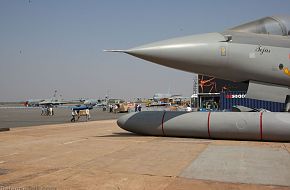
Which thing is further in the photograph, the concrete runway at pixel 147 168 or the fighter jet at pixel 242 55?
the fighter jet at pixel 242 55

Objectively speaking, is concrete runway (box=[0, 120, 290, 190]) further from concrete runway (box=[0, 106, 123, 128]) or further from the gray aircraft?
concrete runway (box=[0, 106, 123, 128])

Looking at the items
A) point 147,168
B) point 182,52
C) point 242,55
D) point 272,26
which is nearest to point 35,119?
point 182,52

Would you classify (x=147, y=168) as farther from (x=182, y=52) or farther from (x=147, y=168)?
(x=182, y=52)

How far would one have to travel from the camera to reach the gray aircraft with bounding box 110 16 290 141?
8.52m

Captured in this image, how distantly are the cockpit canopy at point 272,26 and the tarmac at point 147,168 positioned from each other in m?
3.59

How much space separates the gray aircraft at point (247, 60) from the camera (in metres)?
8.52

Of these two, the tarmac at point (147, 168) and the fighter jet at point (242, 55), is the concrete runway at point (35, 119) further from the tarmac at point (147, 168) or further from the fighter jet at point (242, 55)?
the fighter jet at point (242, 55)

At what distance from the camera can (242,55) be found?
8.64 meters

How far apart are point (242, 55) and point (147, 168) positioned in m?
5.01

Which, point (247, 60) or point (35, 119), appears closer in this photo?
point (247, 60)

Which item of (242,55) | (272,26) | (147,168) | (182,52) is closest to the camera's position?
(147,168)

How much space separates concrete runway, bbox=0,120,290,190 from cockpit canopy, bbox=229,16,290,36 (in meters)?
3.59

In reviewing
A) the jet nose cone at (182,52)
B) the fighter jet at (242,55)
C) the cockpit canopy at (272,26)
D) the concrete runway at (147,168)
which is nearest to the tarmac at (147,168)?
the concrete runway at (147,168)

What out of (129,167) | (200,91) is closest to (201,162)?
(129,167)
